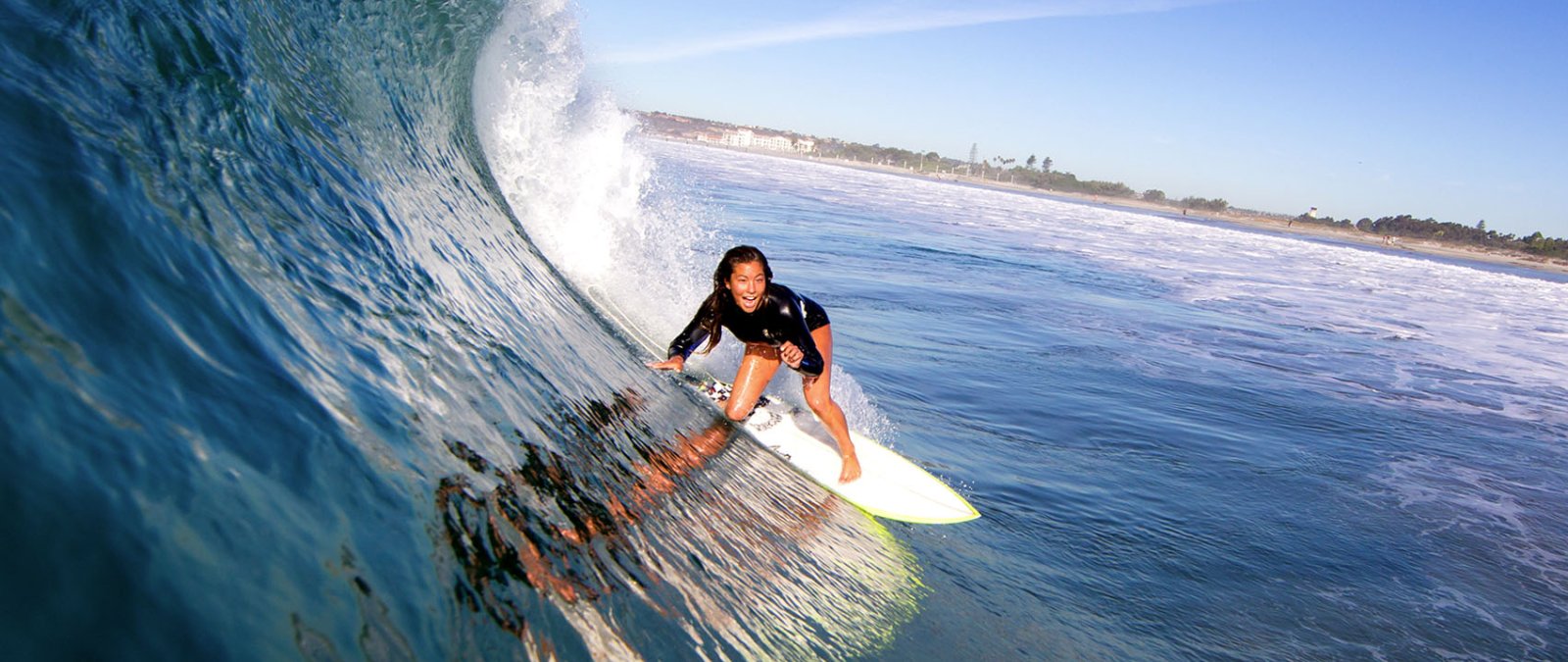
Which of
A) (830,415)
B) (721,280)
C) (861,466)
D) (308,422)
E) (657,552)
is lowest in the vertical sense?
Answer: (861,466)

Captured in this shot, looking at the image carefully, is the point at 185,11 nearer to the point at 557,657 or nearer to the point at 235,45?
the point at 235,45

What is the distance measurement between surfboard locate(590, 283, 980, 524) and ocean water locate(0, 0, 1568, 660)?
17 centimetres

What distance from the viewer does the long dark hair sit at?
5145 mm

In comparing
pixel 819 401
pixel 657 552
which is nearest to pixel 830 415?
pixel 819 401

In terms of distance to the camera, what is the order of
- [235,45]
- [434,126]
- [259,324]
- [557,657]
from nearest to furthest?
[557,657], [259,324], [235,45], [434,126]

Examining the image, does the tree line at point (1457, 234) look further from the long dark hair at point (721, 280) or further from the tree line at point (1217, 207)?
the long dark hair at point (721, 280)

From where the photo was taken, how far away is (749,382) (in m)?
6.06

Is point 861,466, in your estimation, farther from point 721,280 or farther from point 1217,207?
point 1217,207

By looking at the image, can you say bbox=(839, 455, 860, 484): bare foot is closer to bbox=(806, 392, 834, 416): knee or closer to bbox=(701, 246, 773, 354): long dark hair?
bbox=(806, 392, 834, 416): knee

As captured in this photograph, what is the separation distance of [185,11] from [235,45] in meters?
0.34

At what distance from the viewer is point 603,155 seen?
9625 mm

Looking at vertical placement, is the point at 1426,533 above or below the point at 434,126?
below

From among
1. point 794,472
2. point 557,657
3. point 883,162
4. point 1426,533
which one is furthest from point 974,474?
point 883,162

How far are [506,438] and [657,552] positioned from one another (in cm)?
67
